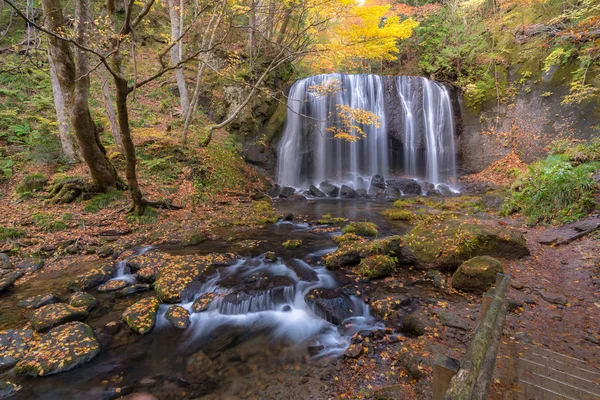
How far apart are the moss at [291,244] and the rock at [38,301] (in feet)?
14.8

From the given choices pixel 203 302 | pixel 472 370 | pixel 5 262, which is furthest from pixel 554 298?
pixel 5 262

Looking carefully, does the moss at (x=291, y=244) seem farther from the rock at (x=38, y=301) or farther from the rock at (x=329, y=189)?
the rock at (x=329, y=189)

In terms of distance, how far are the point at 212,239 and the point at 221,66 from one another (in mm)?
13256

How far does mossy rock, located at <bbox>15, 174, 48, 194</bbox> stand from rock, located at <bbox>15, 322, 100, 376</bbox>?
6.74 meters

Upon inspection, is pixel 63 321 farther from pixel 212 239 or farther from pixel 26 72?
pixel 26 72

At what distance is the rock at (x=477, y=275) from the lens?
14.3ft

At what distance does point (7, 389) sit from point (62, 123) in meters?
9.34

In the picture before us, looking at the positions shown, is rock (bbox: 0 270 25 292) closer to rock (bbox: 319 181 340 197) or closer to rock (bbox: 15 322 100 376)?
rock (bbox: 15 322 100 376)

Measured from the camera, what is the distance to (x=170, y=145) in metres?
11.6

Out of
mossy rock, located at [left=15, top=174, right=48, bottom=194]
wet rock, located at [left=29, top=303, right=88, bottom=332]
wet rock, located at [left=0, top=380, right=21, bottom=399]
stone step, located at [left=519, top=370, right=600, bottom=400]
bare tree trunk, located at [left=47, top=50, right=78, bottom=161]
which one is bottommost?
Answer: wet rock, located at [left=0, top=380, right=21, bottom=399]

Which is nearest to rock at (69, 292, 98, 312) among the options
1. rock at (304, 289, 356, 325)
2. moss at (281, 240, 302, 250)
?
rock at (304, 289, 356, 325)

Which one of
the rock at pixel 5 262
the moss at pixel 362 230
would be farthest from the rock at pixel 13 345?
the moss at pixel 362 230

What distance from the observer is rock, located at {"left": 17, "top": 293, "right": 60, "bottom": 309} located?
441 cm

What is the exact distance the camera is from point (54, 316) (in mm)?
3967
